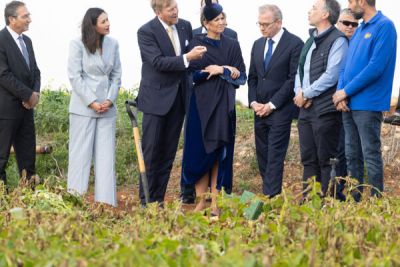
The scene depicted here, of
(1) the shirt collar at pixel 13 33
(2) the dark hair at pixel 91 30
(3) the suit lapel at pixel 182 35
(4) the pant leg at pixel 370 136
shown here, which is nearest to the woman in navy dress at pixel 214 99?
(3) the suit lapel at pixel 182 35

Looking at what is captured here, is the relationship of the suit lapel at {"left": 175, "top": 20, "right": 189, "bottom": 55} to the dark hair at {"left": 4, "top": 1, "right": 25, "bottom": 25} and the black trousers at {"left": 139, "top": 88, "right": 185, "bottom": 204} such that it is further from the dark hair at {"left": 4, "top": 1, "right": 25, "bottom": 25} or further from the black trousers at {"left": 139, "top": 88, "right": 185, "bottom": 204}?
the dark hair at {"left": 4, "top": 1, "right": 25, "bottom": 25}

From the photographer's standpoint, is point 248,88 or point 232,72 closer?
point 232,72

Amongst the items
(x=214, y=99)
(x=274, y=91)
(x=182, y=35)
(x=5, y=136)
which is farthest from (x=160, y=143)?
(x=5, y=136)

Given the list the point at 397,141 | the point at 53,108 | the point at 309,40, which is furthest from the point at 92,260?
the point at 53,108

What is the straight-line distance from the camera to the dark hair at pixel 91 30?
8.20 m

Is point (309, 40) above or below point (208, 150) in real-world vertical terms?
above

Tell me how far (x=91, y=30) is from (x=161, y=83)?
87cm

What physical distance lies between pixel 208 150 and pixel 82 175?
1.39 metres

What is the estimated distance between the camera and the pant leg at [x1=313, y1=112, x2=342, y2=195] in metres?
7.86

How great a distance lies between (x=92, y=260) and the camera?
2.51 metres

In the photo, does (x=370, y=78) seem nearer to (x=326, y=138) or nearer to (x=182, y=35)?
(x=326, y=138)

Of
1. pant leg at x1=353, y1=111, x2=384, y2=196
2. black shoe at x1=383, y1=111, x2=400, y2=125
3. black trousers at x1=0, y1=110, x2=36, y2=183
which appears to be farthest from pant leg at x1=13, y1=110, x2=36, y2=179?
black shoe at x1=383, y1=111, x2=400, y2=125

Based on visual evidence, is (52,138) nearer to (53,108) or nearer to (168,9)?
(53,108)

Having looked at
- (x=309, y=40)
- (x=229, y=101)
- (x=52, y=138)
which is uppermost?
(x=309, y=40)
